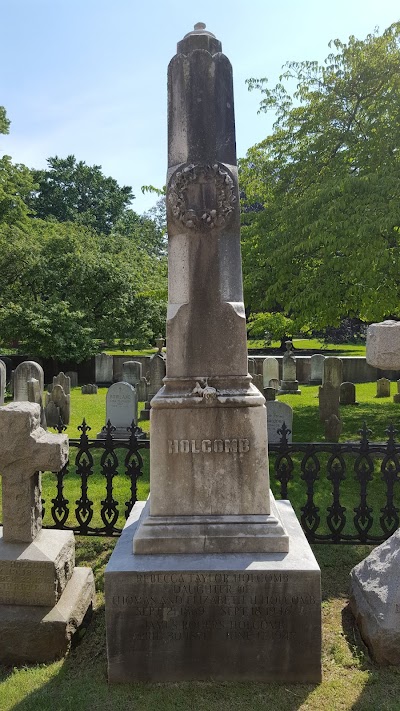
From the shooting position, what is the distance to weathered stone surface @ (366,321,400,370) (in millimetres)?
3613

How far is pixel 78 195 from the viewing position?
4988 cm

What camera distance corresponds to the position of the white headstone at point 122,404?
38.4 feet

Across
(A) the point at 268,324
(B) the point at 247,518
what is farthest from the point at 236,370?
(A) the point at 268,324

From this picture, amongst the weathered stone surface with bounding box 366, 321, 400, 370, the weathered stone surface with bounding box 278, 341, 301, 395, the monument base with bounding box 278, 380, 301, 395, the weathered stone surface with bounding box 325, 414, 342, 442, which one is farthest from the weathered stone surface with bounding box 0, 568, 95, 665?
the weathered stone surface with bounding box 278, 341, 301, 395

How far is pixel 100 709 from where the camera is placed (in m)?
3.13

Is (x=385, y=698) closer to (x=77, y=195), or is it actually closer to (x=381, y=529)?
(x=381, y=529)

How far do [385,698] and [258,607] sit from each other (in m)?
0.95

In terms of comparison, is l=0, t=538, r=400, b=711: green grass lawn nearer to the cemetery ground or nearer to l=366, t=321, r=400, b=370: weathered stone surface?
the cemetery ground

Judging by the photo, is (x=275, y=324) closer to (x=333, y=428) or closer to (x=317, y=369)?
(x=333, y=428)

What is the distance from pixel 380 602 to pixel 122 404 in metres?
8.78

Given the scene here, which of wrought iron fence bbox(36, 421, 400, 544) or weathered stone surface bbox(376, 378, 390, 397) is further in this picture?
weathered stone surface bbox(376, 378, 390, 397)

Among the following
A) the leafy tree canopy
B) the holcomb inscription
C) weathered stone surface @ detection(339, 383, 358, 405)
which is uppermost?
the leafy tree canopy

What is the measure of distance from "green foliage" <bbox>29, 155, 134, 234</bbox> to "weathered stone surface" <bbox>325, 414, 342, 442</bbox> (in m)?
40.0

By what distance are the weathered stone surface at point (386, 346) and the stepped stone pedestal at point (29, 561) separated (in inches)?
94.3
